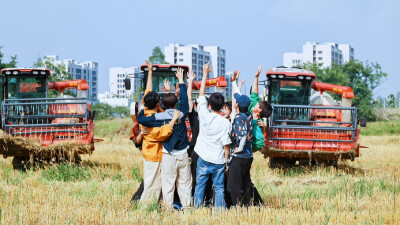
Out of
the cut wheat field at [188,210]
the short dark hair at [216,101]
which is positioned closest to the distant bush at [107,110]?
the cut wheat field at [188,210]

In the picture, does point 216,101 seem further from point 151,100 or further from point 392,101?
point 392,101

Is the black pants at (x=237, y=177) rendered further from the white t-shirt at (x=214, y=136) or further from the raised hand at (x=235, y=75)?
the raised hand at (x=235, y=75)

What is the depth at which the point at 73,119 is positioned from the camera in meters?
11.5

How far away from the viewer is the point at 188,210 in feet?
21.7

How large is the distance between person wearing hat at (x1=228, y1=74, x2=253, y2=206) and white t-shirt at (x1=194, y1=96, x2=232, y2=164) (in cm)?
12

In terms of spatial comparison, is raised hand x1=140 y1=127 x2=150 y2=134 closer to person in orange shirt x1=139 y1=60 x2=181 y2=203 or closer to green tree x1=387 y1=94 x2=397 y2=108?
person in orange shirt x1=139 y1=60 x2=181 y2=203

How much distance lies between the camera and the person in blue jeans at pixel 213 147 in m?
6.53

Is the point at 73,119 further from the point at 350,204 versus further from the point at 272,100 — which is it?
the point at 350,204

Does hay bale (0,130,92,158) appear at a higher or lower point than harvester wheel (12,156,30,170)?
higher

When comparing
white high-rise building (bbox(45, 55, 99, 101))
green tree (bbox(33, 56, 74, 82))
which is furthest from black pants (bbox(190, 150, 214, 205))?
white high-rise building (bbox(45, 55, 99, 101))

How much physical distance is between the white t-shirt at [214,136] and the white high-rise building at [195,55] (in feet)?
347

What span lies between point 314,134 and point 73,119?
5.00 m

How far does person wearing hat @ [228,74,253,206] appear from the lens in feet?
21.5

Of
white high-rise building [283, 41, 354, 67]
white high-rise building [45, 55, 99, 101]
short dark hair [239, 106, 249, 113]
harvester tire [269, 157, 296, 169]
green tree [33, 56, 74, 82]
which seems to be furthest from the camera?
white high-rise building [45, 55, 99, 101]
